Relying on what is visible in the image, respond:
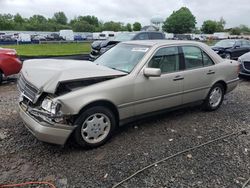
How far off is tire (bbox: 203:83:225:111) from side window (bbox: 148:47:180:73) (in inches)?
49.2

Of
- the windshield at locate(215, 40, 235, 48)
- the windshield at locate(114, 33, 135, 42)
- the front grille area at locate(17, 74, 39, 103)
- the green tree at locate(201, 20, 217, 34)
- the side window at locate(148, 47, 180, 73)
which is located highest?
the green tree at locate(201, 20, 217, 34)

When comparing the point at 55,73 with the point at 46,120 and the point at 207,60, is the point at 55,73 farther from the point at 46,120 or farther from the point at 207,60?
the point at 207,60

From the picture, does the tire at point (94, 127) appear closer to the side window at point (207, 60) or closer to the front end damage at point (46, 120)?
the front end damage at point (46, 120)

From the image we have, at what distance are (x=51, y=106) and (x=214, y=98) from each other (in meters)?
3.73

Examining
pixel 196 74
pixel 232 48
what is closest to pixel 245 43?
pixel 232 48

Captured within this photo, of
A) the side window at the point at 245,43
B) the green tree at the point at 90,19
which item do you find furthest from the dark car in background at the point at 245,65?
the green tree at the point at 90,19

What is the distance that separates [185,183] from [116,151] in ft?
3.80

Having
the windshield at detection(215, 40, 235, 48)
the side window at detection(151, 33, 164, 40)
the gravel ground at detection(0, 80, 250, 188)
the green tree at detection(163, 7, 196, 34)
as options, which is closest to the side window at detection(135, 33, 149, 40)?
the side window at detection(151, 33, 164, 40)

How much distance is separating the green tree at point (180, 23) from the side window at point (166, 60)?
3869 inches

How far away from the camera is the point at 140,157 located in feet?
12.4

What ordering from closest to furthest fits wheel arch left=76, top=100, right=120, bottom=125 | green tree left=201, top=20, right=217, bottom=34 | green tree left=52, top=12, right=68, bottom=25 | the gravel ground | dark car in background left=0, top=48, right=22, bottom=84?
the gravel ground < wheel arch left=76, top=100, right=120, bottom=125 < dark car in background left=0, top=48, right=22, bottom=84 < green tree left=201, top=20, right=217, bottom=34 < green tree left=52, top=12, right=68, bottom=25

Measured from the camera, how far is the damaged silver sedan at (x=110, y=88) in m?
3.63

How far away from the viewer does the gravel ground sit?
329 centimetres

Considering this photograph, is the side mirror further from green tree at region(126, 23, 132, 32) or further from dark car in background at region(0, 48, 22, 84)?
green tree at region(126, 23, 132, 32)
